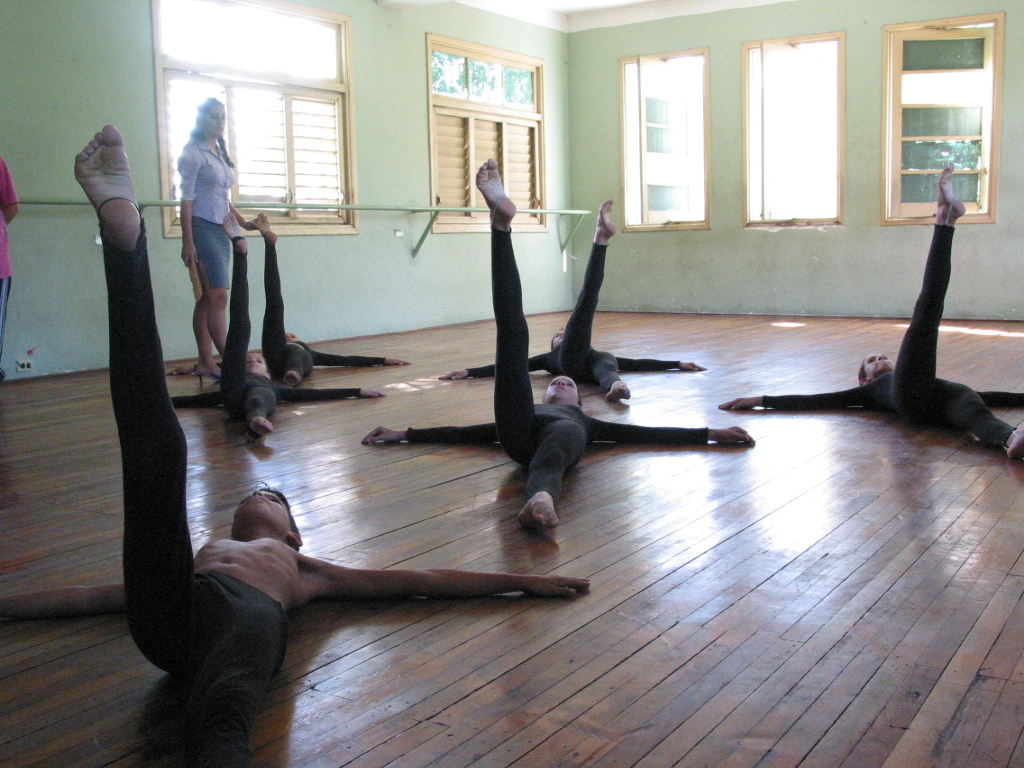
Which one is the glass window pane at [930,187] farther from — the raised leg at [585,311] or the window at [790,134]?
the raised leg at [585,311]

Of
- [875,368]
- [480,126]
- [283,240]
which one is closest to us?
[875,368]

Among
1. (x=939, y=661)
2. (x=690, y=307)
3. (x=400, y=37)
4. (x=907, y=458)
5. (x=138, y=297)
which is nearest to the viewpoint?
(x=138, y=297)

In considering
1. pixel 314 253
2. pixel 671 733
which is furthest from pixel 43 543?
pixel 314 253

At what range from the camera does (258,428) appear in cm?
390

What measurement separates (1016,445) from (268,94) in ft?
20.5

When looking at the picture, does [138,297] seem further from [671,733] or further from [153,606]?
[671,733]

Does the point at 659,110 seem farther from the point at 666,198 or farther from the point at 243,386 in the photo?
the point at 243,386

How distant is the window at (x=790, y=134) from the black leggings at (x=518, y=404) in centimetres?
737

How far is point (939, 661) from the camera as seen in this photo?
169 cm

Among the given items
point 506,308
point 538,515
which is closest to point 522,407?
point 506,308

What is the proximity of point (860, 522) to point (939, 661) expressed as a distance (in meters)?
0.91

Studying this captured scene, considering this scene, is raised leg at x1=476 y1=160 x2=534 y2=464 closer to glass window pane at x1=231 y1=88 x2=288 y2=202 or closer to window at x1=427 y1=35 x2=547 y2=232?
glass window pane at x1=231 y1=88 x2=288 y2=202

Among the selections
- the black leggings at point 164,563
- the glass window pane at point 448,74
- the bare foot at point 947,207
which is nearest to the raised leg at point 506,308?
the black leggings at point 164,563

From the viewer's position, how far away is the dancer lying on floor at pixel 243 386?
3926 millimetres
